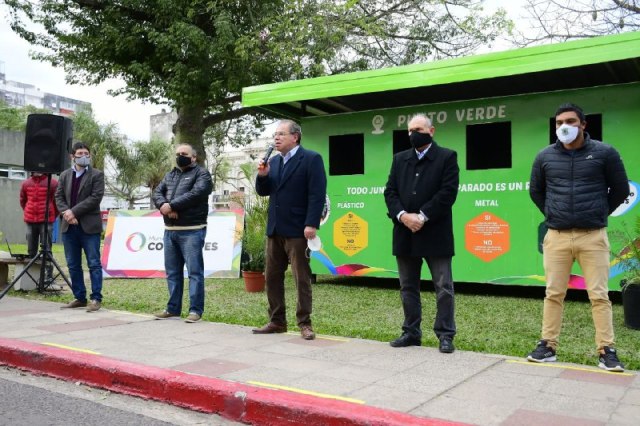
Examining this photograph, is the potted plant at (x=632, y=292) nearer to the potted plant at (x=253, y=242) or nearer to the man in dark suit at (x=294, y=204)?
the man in dark suit at (x=294, y=204)

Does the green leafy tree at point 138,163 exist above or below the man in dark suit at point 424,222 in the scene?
above

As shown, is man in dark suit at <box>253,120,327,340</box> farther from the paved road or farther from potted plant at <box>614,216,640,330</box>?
potted plant at <box>614,216,640,330</box>

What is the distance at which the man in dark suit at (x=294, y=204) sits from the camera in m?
5.68

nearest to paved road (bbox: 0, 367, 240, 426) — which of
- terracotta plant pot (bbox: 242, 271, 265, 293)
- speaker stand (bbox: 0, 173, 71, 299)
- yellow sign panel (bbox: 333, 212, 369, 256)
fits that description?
speaker stand (bbox: 0, 173, 71, 299)

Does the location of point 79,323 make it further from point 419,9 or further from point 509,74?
point 419,9

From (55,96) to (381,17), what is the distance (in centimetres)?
10779

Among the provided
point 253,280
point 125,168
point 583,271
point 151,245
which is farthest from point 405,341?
point 125,168

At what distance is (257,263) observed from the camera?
373 inches

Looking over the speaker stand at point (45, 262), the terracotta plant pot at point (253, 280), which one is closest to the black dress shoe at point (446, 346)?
the terracotta plant pot at point (253, 280)

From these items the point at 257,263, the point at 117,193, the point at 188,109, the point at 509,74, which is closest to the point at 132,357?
the point at 257,263

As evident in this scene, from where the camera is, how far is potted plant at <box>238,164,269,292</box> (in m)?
9.39

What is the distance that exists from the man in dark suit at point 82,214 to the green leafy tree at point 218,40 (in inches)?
294

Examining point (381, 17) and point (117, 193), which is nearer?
point (381, 17)

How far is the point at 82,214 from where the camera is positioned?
7305 mm
